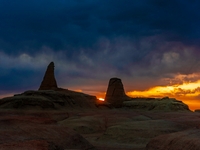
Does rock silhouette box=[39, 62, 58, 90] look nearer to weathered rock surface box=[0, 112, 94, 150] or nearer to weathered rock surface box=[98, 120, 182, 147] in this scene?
weathered rock surface box=[98, 120, 182, 147]

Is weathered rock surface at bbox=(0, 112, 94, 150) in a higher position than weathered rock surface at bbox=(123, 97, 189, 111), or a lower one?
lower

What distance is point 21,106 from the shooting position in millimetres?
65500

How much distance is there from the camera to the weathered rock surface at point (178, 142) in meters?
20.9

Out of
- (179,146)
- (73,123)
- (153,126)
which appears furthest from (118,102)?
(179,146)

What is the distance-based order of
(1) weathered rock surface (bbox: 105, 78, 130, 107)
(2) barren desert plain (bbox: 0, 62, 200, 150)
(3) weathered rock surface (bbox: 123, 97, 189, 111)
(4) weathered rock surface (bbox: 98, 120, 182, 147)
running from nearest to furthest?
1. (2) barren desert plain (bbox: 0, 62, 200, 150)
2. (4) weathered rock surface (bbox: 98, 120, 182, 147)
3. (3) weathered rock surface (bbox: 123, 97, 189, 111)
4. (1) weathered rock surface (bbox: 105, 78, 130, 107)

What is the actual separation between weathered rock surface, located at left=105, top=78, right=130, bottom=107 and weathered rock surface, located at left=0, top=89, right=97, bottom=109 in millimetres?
24362

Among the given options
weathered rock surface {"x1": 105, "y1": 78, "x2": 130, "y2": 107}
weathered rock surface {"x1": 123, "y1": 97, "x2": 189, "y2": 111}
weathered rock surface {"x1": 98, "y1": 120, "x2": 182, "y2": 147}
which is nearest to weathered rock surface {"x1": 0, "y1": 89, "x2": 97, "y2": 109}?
weathered rock surface {"x1": 123, "y1": 97, "x2": 189, "y2": 111}

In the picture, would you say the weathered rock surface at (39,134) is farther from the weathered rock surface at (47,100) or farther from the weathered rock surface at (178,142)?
the weathered rock surface at (47,100)

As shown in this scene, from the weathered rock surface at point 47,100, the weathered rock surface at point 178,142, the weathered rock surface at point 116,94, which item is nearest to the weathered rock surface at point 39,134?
the weathered rock surface at point 178,142

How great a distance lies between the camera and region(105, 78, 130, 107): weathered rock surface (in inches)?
4510

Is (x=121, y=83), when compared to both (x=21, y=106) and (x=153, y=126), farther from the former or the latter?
(x=153, y=126)

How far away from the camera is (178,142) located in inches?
886

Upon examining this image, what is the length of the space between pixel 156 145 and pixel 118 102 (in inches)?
3518

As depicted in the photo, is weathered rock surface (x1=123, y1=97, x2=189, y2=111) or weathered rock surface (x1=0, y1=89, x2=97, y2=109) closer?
weathered rock surface (x1=0, y1=89, x2=97, y2=109)
